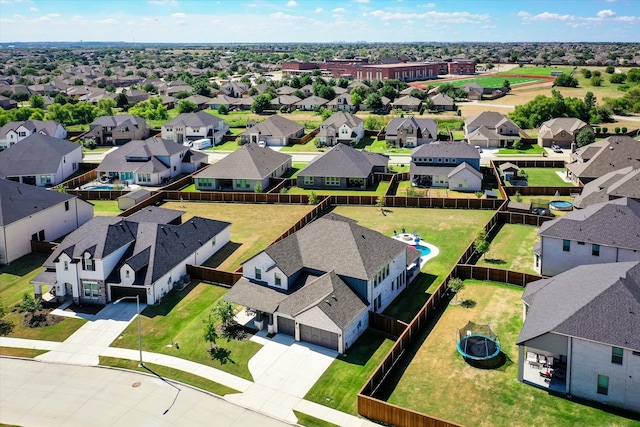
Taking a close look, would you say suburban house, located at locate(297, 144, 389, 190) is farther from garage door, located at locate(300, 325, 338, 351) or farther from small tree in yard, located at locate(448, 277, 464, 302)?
garage door, located at locate(300, 325, 338, 351)

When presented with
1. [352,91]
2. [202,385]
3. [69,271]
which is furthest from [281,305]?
[352,91]

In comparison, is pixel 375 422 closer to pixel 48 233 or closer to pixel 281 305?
pixel 281 305

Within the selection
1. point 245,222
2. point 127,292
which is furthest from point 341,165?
point 127,292

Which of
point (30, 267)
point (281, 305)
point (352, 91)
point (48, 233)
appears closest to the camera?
point (281, 305)

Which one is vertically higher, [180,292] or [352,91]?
[352,91]

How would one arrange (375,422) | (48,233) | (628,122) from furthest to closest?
(628,122), (48,233), (375,422)

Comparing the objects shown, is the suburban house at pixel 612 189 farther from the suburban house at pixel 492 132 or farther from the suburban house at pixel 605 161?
the suburban house at pixel 492 132

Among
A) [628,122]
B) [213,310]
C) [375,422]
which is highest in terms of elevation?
[628,122]
